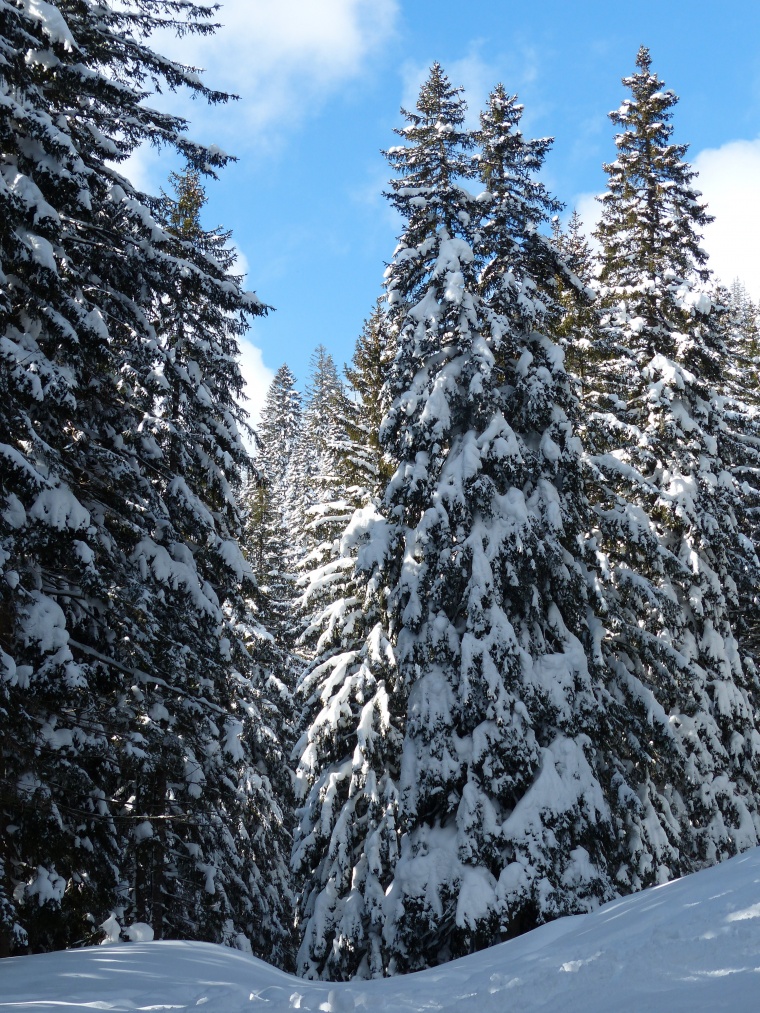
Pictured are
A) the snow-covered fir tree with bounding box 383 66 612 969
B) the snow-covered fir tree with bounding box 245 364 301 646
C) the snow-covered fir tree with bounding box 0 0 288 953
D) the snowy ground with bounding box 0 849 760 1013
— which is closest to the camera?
the snowy ground with bounding box 0 849 760 1013

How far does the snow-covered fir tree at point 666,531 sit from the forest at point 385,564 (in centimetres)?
9

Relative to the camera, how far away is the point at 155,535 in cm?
1283

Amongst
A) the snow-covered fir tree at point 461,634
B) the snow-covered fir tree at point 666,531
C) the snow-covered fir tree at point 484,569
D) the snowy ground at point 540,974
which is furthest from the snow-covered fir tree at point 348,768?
the snowy ground at point 540,974

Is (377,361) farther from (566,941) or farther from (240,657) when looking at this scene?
(566,941)

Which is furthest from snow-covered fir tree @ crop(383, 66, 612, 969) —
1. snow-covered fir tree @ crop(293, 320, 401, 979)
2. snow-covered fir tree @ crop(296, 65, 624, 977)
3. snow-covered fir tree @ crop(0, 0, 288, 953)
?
snow-covered fir tree @ crop(0, 0, 288, 953)

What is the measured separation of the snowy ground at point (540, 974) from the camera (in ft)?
17.2

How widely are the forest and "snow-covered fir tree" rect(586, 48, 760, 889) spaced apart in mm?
92

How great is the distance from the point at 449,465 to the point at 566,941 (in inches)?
357

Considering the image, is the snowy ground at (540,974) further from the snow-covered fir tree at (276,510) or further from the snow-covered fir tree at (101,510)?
the snow-covered fir tree at (276,510)

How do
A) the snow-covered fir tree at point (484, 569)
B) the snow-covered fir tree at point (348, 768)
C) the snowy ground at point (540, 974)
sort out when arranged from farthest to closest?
the snow-covered fir tree at point (348, 768)
the snow-covered fir tree at point (484, 569)
the snowy ground at point (540, 974)

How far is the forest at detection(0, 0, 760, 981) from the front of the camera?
960 centimetres

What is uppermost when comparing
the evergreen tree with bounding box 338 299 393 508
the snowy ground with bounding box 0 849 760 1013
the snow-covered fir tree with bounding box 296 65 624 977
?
the evergreen tree with bounding box 338 299 393 508

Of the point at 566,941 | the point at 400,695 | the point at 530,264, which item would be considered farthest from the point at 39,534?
the point at 530,264

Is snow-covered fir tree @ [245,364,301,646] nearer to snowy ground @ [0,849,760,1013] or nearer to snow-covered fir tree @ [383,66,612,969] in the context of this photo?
snow-covered fir tree @ [383,66,612,969]
